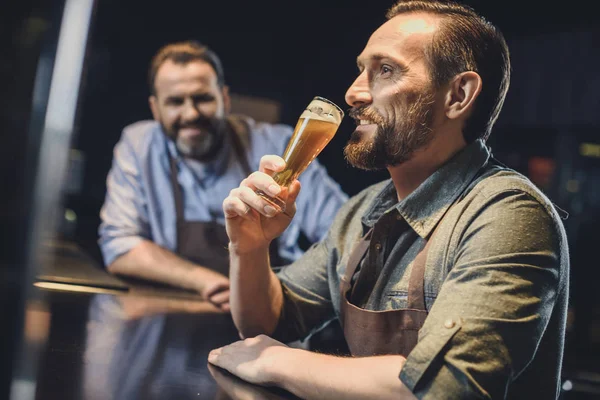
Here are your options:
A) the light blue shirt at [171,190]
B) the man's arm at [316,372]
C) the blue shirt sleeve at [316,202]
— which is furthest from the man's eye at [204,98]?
the man's arm at [316,372]

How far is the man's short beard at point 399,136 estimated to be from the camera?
61.4 inches

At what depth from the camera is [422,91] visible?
5.17ft

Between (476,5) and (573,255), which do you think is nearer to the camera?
(476,5)

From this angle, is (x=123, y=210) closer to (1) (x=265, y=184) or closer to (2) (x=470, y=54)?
(1) (x=265, y=184)

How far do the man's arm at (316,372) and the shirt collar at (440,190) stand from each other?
379 millimetres

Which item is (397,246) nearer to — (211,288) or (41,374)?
(41,374)

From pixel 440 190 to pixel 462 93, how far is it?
0.24 m

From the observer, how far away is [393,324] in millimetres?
1410

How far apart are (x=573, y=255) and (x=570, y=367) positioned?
104 cm

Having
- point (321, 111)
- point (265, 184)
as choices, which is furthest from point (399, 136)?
point (265, 184)

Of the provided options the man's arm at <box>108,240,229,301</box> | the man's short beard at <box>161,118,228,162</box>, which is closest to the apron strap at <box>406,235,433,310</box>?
the man's arm at <box>108,240,229,301</box>

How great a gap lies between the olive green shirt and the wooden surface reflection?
0.96 ft

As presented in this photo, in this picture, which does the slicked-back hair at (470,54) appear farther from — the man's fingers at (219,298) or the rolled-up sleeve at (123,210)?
the rolled-up sleeve at (123,210)

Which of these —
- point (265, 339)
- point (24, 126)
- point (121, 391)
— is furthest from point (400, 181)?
point (24, 126)
